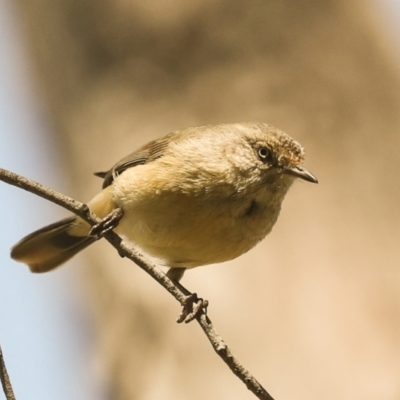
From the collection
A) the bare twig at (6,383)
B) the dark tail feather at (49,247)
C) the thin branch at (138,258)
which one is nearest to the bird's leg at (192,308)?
the thin branch at (138,258)

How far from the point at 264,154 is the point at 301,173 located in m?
0.21

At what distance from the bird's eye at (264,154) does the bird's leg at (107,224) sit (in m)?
0.73

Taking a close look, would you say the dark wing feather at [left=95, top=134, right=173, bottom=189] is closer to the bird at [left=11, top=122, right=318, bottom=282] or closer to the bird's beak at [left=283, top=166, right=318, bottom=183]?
the bird at [left=11, top=122, right=318, bottom=282]

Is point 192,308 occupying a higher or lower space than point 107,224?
lower

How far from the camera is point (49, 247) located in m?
3.91

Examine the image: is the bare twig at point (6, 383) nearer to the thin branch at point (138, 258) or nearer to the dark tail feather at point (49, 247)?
the thin branch at point (138, 258)

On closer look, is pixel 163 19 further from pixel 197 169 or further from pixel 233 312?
pixel 197 169

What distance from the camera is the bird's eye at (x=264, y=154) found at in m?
3.18

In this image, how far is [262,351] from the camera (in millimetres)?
5012

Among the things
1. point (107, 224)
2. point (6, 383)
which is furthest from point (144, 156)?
point (6, 383)

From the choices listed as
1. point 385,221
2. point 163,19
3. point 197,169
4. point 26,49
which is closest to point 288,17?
point 163,19

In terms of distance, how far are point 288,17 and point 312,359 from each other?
2.94 meters

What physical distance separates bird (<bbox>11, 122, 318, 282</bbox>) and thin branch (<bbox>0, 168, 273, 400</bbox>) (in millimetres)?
296

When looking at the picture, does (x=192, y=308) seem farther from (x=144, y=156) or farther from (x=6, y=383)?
(x=6, y=383)
